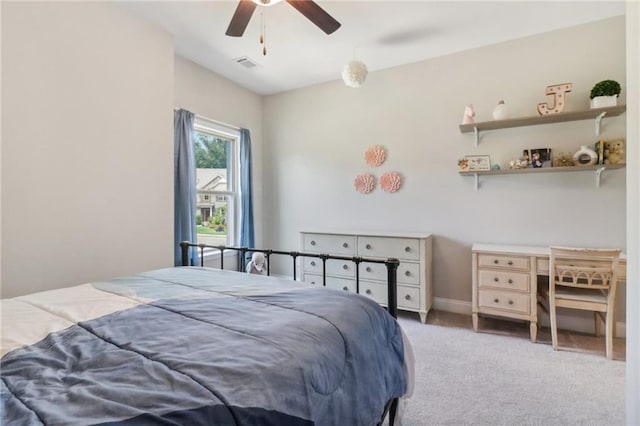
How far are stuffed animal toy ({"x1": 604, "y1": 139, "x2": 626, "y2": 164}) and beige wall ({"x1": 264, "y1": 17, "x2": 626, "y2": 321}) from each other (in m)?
0.12

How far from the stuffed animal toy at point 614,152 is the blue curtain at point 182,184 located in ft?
12.4

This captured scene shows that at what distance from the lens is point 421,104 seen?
3.37 metres

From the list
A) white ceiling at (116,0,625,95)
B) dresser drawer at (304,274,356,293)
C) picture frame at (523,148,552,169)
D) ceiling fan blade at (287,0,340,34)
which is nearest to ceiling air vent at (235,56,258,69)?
white ceiling at (116,0,625,95)

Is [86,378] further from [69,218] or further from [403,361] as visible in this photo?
[69,218]

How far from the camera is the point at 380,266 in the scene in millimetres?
3045

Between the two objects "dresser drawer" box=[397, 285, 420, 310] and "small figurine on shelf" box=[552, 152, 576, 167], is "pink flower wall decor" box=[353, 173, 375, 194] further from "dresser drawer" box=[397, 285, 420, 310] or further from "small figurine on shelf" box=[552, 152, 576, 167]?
"small figurine on shelf" box=[552, 152, 576, 167]

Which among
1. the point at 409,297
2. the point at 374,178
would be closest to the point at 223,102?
the point at 374,178

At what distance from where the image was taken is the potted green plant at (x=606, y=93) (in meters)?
2.46

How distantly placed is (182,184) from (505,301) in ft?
10.5

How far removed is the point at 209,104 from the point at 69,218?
199 cm

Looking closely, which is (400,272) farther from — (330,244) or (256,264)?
(256,264)

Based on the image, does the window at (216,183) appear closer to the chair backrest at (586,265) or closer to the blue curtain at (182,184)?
the blue curtain at (182,184)

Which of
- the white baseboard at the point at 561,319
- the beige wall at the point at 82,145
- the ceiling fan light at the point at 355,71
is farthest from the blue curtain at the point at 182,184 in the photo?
the white baseboard at the point at 561,319

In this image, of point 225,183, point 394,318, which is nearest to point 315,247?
point 225,183
